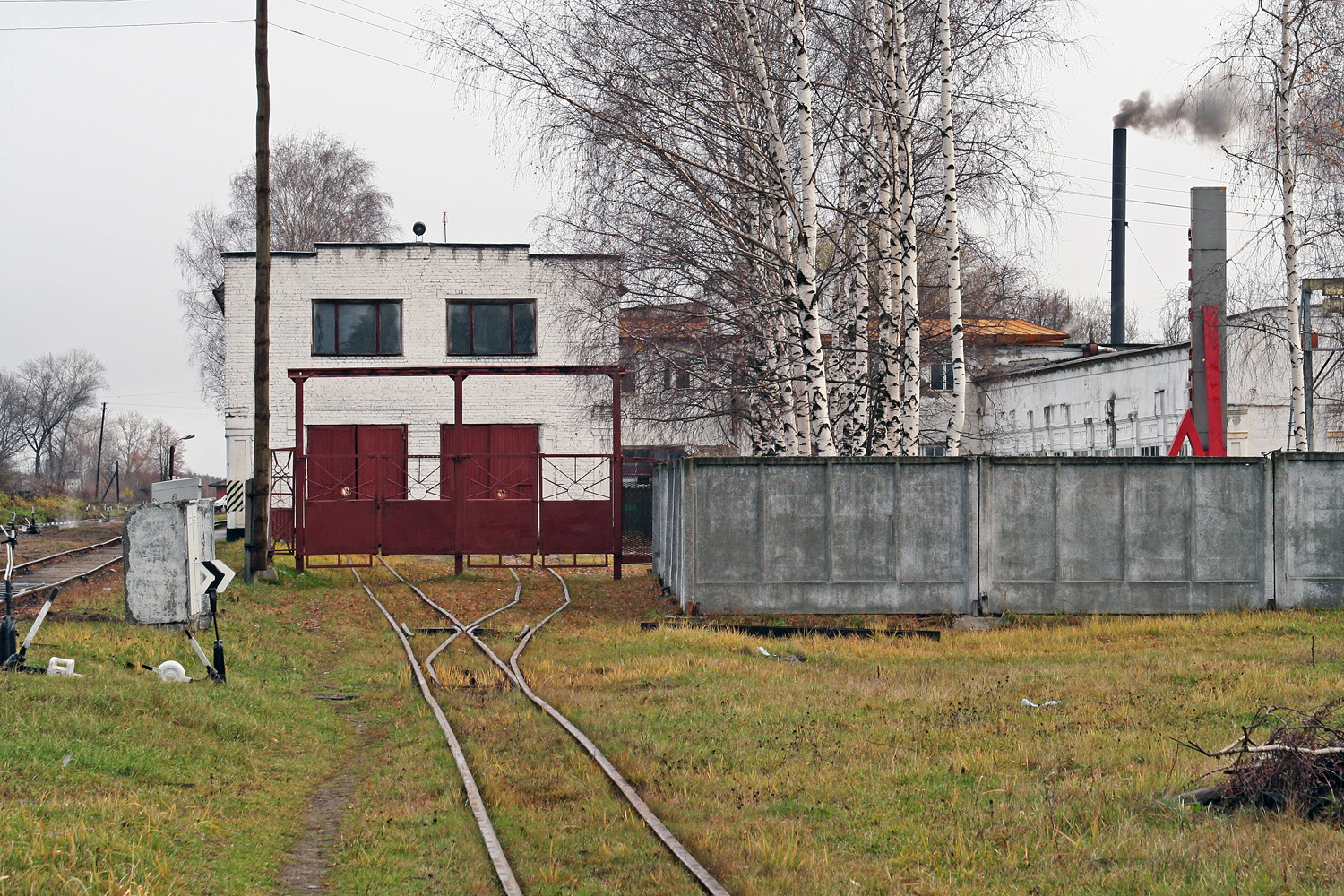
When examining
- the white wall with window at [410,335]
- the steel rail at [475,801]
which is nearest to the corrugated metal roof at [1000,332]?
the white wall with window at [410,335]

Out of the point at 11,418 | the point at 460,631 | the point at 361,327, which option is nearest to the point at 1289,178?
the point at 460,631

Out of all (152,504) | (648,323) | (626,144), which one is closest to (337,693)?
(152,504)

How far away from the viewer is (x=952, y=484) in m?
16.5

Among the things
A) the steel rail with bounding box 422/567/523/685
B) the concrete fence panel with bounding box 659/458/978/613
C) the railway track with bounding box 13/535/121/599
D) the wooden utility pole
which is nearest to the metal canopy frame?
the wooden utility pole

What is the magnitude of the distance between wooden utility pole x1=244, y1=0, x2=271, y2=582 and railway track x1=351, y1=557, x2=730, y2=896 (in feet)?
15.4

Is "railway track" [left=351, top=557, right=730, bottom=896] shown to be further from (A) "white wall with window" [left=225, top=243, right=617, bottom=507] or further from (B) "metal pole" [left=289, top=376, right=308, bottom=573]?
(A) "white wall with window" [left=225, top=243, right=617, bottom=507]

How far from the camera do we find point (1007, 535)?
16.5 meters

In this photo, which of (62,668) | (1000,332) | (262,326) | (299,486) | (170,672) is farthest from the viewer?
(1000,332)

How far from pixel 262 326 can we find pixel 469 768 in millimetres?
15663

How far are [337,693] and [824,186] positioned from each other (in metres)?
14.3

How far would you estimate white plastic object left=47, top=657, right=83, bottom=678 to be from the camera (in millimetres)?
9938

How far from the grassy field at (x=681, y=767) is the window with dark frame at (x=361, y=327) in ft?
71.2

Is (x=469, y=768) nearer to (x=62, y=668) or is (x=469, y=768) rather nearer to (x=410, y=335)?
(x=62, y=668)

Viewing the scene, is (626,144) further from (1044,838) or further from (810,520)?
(1044,838)
